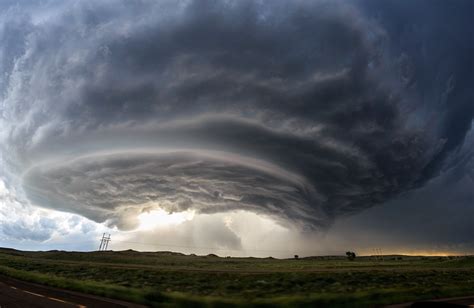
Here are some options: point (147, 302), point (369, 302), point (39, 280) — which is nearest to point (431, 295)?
point (369, 302)

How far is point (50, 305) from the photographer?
63.5 ft

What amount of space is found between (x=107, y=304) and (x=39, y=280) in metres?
24.2

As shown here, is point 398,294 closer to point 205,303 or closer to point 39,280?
point 205,303

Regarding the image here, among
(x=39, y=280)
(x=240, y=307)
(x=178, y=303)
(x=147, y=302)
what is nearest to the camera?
(x=240, y=307)

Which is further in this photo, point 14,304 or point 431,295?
point 431,295

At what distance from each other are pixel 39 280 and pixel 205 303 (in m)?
30.5

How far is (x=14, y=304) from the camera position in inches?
Answer: 787

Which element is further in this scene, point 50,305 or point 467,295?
point 467,295

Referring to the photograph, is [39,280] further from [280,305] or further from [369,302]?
[369,302]

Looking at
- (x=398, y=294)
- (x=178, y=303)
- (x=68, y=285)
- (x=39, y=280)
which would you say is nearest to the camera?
(x=178, y=303)

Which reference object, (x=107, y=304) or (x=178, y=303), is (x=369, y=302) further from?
(x=107, y=304)

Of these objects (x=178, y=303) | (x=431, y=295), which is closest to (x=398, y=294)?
(x=431, y=295)

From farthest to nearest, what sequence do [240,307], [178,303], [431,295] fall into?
1. [431,295]
2. [178,303]
3. [240,307]

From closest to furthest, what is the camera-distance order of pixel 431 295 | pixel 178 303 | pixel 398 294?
pixel 178 303
pixel 398 294
pixel 431 295
